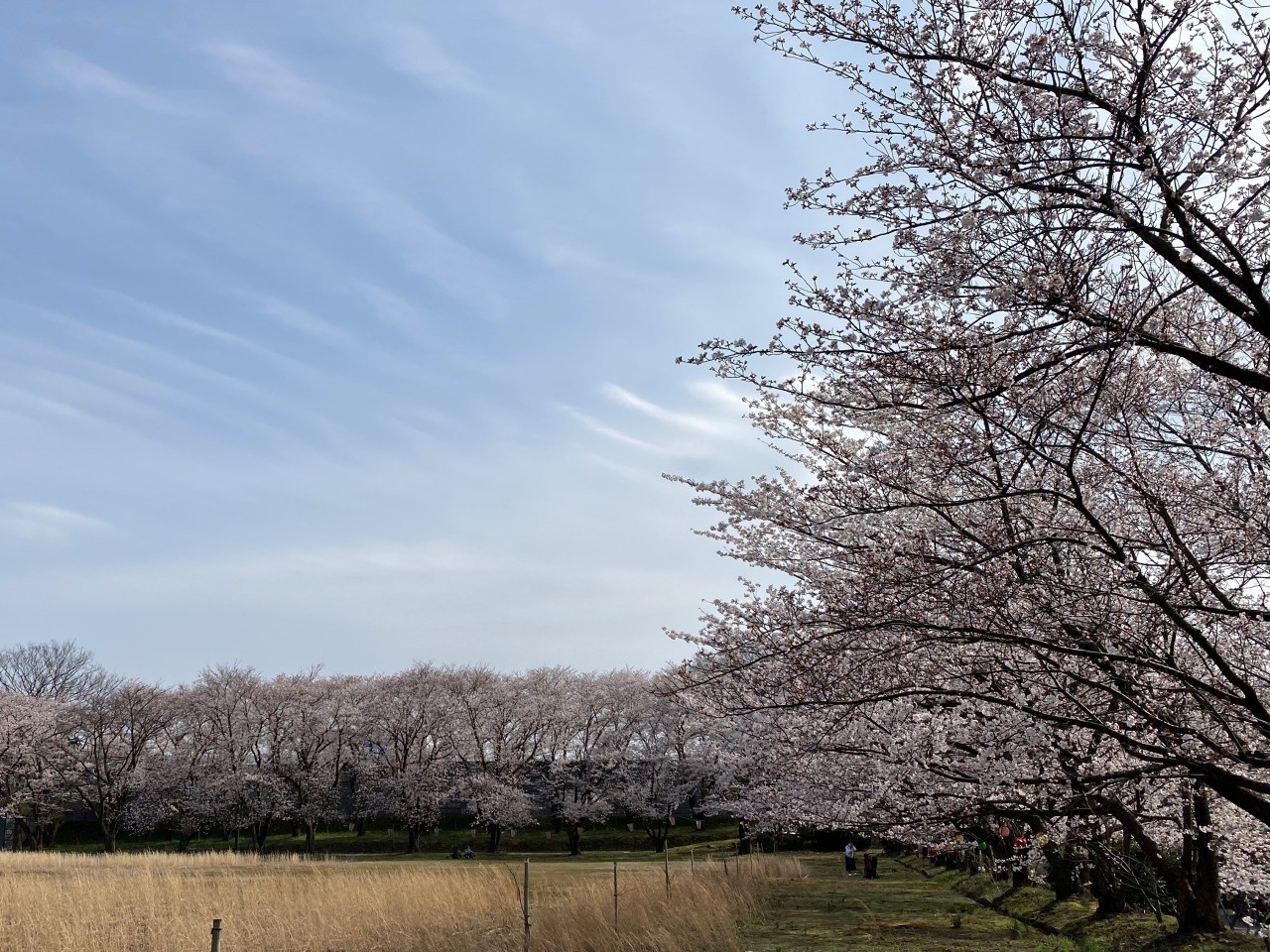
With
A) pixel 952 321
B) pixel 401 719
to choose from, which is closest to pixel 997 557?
pixel 952 321

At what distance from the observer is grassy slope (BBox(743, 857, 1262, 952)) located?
1230 cm

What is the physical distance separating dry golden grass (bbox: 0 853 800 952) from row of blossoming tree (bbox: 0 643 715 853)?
110 ft

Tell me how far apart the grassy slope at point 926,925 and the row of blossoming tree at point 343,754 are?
27545 millimetres

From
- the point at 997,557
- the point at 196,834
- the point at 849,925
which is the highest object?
the point at 997,557

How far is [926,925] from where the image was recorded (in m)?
15.2

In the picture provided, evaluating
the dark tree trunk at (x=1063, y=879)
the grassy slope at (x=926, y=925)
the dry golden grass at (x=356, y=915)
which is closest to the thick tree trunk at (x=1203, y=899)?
the grassy slope at (x=926, y=925)

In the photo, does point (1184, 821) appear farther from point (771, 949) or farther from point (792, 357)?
point (792, 357)

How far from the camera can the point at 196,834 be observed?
56.3 meters

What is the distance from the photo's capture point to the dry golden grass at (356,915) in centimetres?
1127

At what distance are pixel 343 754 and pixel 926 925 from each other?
155 ft

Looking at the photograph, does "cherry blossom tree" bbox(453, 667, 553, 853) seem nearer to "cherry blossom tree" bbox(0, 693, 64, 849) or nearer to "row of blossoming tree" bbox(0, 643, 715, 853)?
"row of blossoming tree" bbox(0, 643, 715, 853)

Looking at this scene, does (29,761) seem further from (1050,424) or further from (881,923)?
(1050,424)

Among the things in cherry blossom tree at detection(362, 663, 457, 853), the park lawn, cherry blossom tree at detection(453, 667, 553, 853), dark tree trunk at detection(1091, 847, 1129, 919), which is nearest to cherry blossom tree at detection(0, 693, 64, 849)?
cherry blossom tree at detection(362, 663, 457, 853)

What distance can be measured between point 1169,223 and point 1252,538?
1.94 m
